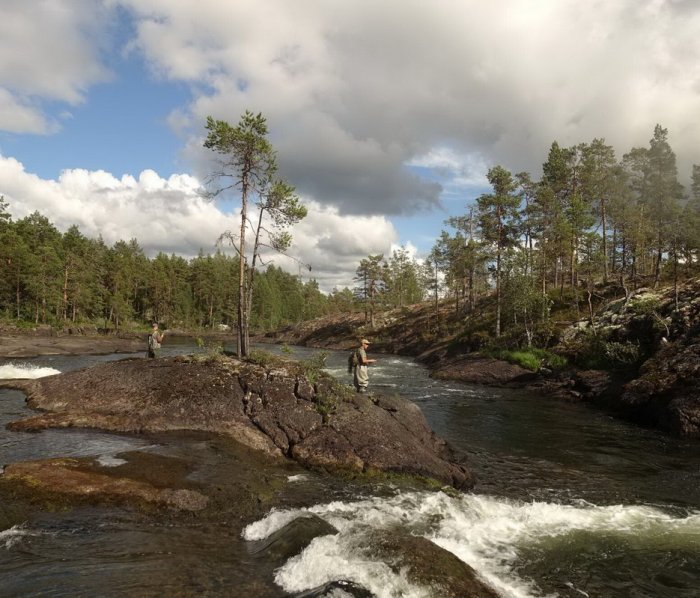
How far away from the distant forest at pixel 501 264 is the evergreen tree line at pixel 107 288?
284 mm

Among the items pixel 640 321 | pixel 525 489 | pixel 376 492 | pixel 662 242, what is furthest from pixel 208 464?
pixel 662 242

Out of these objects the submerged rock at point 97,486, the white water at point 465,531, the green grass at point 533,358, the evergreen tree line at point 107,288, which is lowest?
the white water at point 465,531

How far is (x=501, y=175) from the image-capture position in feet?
153

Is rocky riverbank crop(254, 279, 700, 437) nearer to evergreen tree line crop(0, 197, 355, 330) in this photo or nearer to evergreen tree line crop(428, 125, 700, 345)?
evergreen tree line crop(428, 125, 700, 345)

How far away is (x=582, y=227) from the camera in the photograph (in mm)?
41094

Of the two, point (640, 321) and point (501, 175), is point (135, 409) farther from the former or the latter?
point (501, 175)

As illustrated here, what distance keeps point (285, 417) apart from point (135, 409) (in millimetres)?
5510

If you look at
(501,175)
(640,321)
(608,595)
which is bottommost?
(608,595)

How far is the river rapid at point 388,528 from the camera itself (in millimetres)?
7094

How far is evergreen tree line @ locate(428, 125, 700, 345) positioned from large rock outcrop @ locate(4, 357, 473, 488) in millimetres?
26895

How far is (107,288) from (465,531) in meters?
98.5

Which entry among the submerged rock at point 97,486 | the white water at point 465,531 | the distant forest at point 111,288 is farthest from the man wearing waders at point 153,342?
the distant forest at point 111,288

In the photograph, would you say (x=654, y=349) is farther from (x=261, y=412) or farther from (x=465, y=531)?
(x=261, y=412)

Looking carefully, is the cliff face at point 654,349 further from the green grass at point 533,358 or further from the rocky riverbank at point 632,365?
the green grass at point 533,358
